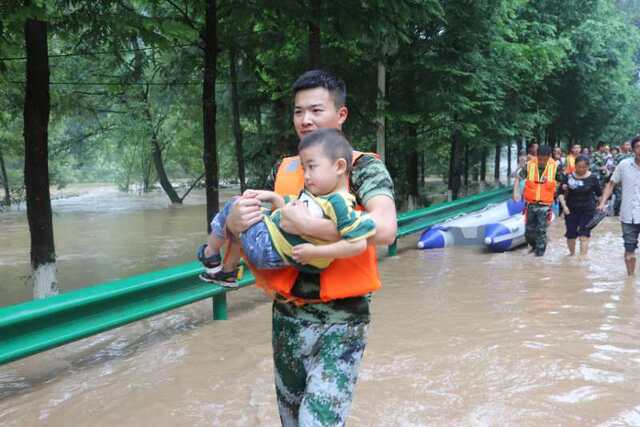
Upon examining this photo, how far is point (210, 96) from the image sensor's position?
9828 mm

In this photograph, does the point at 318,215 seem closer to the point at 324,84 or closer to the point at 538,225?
the point at 324,84

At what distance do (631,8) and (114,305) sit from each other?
67525mm

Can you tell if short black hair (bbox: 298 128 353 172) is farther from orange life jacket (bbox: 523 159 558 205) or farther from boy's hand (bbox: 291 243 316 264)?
orange life jacket (bbox: 523 159 558 205)

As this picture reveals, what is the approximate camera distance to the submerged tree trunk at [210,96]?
375 inches

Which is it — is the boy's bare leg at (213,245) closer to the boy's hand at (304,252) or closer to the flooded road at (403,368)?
the boy's hand at (304,252)

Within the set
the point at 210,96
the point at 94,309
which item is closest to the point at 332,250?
the point at 94,309

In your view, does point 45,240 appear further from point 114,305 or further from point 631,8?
point 631,8

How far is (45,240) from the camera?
7.36 m

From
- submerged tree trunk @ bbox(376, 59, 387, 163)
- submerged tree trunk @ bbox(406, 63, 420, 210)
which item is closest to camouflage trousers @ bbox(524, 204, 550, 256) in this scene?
submerged tree trunk @ bbox(376, 59, 387, 163)

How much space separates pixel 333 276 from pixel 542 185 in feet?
28.1

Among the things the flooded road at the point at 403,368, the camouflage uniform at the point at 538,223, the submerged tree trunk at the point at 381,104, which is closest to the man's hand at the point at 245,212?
the flooded road at the point at 403,368

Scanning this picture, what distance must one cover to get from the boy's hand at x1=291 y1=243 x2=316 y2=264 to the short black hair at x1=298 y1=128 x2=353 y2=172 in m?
0.33

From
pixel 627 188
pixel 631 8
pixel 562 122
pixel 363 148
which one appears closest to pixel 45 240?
pixel 627 188

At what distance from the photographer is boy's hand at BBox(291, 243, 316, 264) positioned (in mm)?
2060
